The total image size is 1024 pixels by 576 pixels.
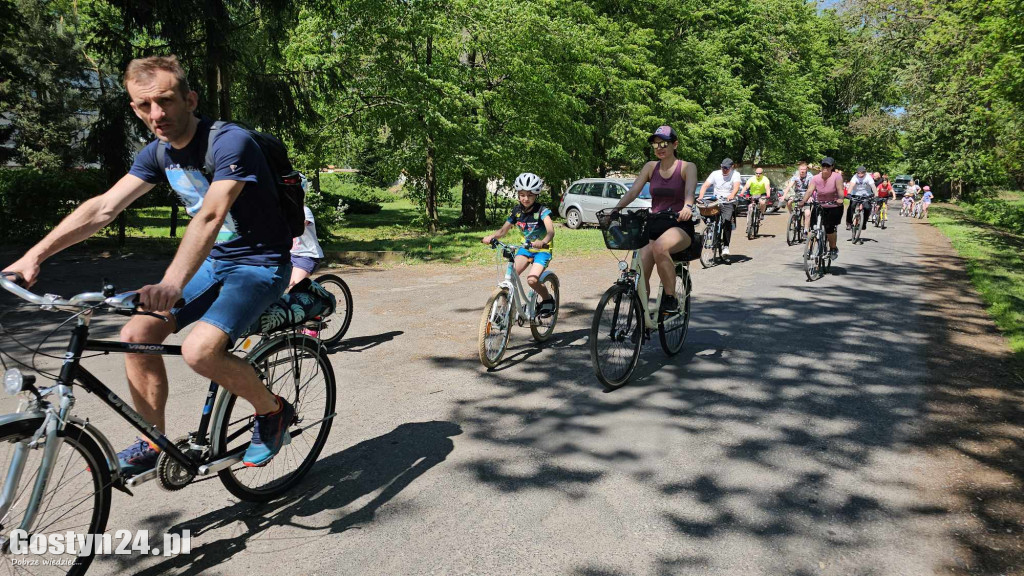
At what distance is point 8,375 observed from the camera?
2342 mm

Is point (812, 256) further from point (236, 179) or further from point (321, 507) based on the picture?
point (236, 179)

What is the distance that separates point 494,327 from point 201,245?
345 cm

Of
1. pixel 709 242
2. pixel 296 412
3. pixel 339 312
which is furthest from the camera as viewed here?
pixel 709 242

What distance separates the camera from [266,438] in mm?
3273

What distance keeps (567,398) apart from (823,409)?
75.3 inches

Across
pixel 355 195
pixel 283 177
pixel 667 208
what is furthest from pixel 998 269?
pixel 355 195

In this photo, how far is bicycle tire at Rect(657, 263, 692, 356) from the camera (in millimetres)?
6259

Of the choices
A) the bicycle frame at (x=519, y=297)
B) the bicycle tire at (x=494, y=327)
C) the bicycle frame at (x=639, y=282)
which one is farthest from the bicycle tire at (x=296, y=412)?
the bicycle frame at (x=639, y=282)

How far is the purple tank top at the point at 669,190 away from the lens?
600 cm

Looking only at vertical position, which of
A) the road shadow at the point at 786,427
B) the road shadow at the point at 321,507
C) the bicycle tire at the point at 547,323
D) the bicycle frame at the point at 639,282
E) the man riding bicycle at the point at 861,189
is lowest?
the road shadow at the point at 321,507

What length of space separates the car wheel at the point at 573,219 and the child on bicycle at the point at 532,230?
1702 cm

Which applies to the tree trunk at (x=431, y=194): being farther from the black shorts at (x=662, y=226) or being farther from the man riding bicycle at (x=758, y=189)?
the black shorts at (x=662, y=226)

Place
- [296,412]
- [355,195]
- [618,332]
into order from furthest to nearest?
[355,195], [618,332], [296,412]

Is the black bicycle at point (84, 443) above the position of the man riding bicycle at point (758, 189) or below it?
below
